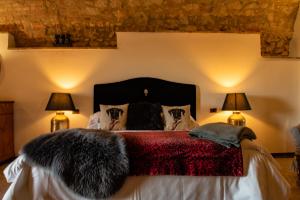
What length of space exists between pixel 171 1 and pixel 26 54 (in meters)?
2.65

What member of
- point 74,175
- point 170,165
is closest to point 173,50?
point 170,165

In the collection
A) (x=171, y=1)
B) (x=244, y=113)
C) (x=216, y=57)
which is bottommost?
(x=244, y=113)

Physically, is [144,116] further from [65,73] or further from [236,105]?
[65,73]

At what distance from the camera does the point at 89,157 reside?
2268 millimetres

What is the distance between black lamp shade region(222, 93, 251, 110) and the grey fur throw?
2624 millimetres

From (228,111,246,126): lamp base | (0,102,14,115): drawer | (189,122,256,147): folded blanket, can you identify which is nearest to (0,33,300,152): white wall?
(0,102,14,115): drawer

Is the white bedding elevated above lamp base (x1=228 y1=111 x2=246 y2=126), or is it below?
below

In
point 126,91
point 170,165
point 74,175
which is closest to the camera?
point 74,175

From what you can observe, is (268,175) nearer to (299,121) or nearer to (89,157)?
(89,157)

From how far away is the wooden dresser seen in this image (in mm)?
4439

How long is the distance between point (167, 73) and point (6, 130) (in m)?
2.84

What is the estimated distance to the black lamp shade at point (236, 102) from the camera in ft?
14.6

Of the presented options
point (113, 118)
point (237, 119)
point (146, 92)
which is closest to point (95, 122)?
point (113, 118)

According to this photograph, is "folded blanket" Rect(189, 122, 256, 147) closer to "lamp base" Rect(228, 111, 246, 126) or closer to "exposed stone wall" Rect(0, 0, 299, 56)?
"lamp base" Rect(228, 111, 246, 126)
